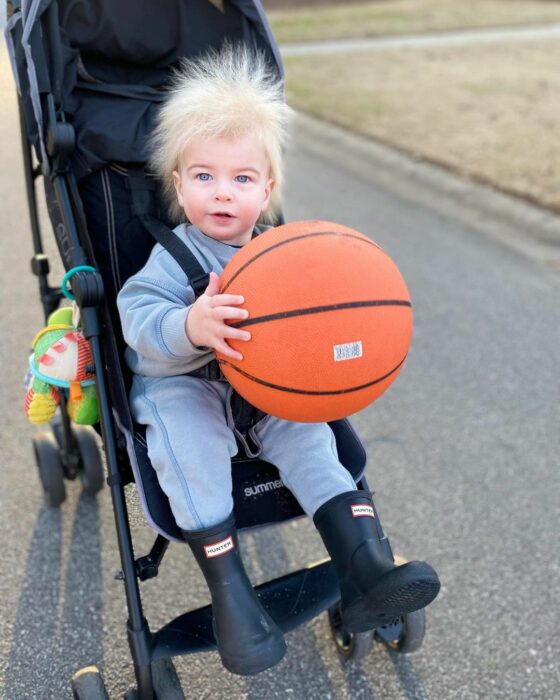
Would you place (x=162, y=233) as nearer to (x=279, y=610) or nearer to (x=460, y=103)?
(x=279, y=610)

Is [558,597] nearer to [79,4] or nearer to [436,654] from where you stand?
[436,654]

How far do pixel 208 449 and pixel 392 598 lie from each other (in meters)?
0.62

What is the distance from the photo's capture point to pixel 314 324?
2.04m

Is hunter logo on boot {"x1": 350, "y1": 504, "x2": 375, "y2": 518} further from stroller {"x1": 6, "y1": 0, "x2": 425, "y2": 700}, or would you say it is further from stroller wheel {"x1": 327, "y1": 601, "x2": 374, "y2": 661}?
stroller wheel {"x1": 327, "y1": 601, "x2": 374, "y2": 661}

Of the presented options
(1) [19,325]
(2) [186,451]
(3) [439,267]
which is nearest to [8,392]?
(1) [19,325]

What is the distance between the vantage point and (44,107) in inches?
111

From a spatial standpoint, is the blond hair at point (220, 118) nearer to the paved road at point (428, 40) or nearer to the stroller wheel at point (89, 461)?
the stroller wheel at point (89, 461)

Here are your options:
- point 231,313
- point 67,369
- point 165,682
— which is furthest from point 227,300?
point 165,682

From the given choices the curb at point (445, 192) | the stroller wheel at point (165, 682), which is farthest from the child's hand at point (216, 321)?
the curb at point (445, 192)

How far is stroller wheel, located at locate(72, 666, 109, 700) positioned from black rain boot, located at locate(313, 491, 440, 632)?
706 mm

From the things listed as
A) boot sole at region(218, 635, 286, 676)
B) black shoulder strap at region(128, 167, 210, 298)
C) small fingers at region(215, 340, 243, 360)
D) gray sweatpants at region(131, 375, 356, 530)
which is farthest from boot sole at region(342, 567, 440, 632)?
black shoulder strap at region(128, 167, 210, 298)

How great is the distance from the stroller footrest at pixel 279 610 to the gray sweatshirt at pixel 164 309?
693 mm

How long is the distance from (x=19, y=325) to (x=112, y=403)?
2473mm

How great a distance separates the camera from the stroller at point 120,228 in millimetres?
2311
